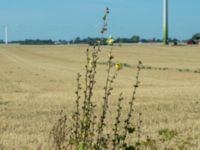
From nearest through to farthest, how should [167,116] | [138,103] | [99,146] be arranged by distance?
1. [99,146]
2. [167,116]
3. [138,103]

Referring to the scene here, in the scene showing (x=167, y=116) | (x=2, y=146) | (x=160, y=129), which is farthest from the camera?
(x=167, y=116)

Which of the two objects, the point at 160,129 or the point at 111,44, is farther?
the point at 160,129

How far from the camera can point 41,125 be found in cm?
1229

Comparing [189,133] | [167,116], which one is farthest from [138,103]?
[189,133]

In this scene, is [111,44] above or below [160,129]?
above

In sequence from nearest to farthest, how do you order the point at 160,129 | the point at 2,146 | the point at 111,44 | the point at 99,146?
the point at 111,44
the point at 99,146
the point at 2,146
the point at 160,129

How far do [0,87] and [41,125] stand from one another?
12365 mm

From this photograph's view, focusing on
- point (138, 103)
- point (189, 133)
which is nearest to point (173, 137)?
point (189, 133)

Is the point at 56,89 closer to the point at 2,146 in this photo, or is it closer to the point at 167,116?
the point at 167,116

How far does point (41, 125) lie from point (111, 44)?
6718 millimetres

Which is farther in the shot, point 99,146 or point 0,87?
point 0,87

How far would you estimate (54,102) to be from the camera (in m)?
17.5

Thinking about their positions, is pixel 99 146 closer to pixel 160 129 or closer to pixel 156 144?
pixel 156 144

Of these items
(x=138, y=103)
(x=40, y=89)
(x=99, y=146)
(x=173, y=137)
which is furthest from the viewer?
(x=40, y=89)
